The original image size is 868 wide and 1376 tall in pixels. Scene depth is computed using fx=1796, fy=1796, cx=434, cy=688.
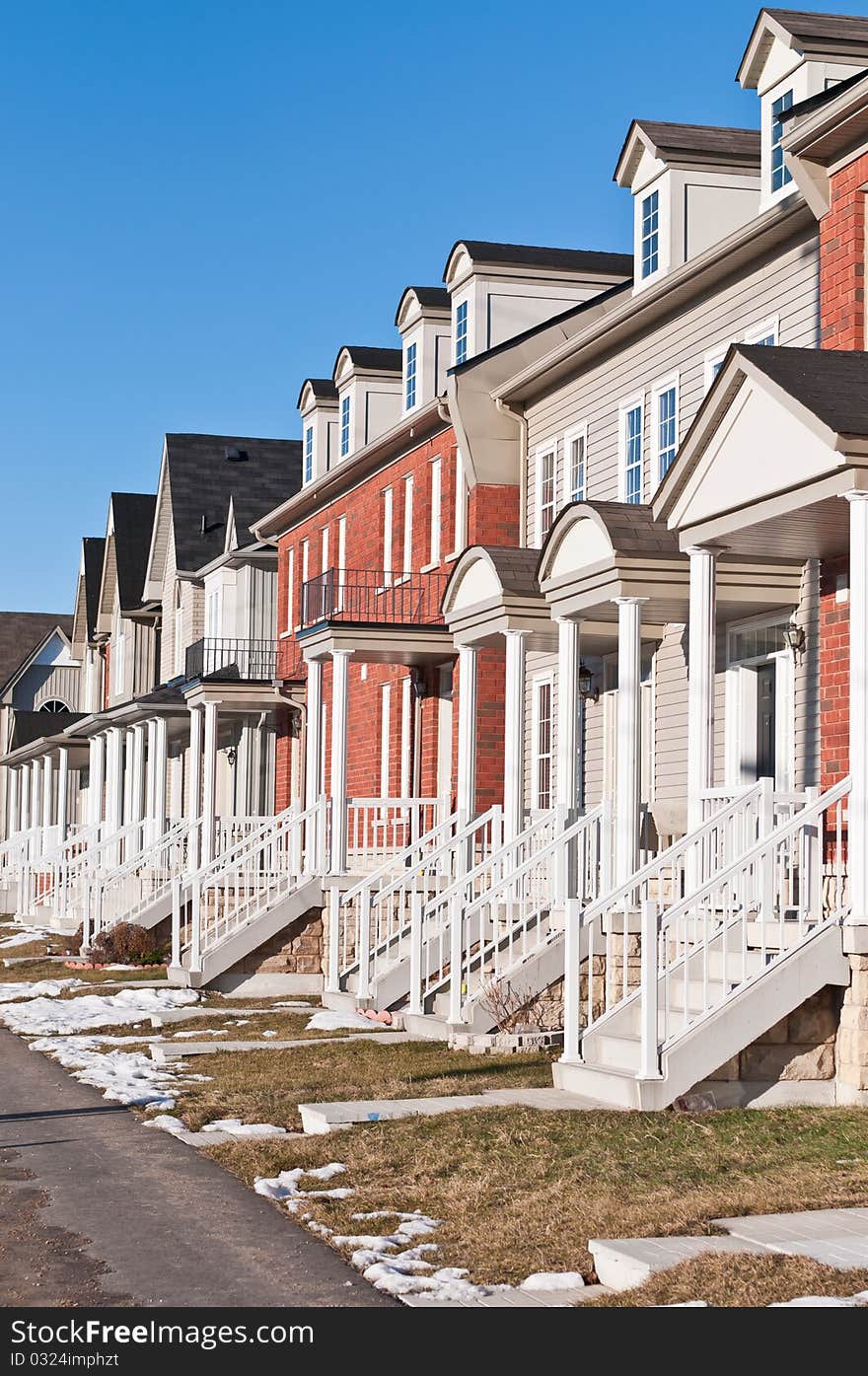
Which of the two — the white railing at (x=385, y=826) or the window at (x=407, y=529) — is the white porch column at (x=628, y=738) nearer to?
the white railing at (x=385, y=826)

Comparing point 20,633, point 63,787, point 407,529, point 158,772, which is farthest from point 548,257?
point 20,633

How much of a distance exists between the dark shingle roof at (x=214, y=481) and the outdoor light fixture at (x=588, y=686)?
1989cm

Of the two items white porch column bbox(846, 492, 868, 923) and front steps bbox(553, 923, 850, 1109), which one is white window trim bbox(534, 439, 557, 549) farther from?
front steps bbox(553, 923, 850, 1109)

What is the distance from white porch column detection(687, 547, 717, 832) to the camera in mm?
14258

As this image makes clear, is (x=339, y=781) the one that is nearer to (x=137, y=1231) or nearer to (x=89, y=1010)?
(x=89, y=1010)

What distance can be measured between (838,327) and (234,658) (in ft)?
73.7

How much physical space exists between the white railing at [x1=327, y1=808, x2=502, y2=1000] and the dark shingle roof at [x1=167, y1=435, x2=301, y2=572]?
19.7 meters

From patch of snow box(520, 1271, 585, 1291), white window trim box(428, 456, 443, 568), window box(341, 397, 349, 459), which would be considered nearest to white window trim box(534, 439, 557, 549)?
white window trim box(428, 456, 443, 568)

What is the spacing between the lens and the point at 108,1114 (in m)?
12.3

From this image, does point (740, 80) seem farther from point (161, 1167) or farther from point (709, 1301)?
point (709, 1301)

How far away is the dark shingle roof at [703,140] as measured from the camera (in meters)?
19.1

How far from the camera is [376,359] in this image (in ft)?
100

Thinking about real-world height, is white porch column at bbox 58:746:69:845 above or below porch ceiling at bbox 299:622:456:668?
below

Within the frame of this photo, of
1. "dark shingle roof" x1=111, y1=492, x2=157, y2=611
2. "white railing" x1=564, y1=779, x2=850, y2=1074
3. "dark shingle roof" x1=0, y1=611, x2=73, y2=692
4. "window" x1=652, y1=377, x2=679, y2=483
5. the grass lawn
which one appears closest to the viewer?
"white railing" x1=564, y1=779, x2=850, y2=1074
